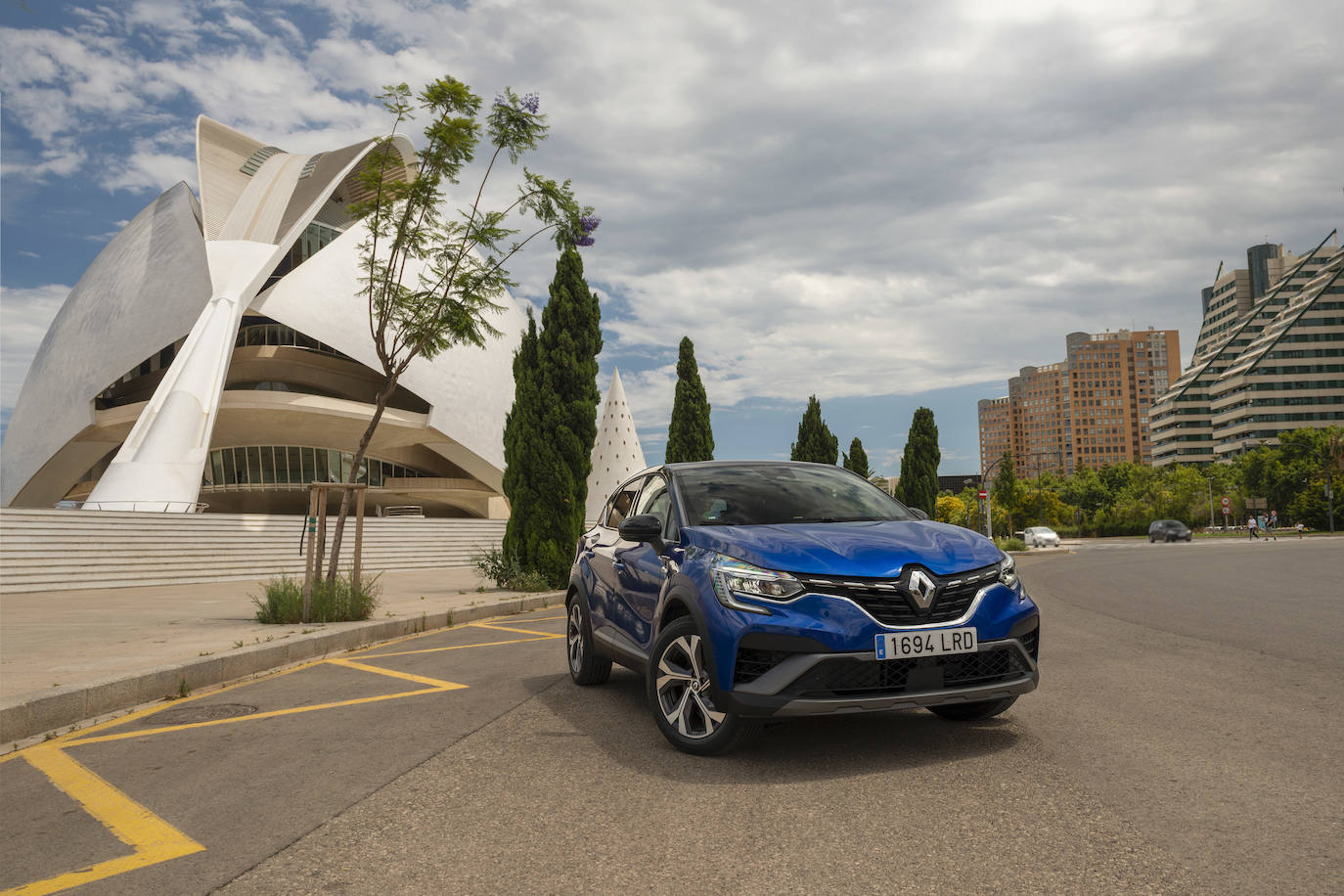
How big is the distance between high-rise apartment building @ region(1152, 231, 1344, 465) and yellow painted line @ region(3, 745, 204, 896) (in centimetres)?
13274

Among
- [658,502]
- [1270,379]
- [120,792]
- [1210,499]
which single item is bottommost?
[120,792]

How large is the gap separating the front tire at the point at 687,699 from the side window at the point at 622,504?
191 cm

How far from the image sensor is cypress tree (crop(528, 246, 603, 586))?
17147mm

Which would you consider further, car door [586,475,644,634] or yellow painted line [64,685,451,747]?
car door [586,475,644,634]

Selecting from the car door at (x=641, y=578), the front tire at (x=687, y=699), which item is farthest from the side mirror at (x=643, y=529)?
the front tire at (x=687, y=699)

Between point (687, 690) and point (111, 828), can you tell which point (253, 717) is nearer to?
point (111, 828)

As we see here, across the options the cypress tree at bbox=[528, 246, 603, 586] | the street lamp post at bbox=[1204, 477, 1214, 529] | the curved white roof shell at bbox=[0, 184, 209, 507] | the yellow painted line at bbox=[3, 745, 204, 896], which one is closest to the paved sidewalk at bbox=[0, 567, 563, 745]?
the yellow painted line at bbox=[3, 745, 204, 896]

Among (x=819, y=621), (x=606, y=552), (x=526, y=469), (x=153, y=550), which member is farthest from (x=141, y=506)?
(x=819, y=621)

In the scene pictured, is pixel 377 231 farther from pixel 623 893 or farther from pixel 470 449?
pixel 470 449

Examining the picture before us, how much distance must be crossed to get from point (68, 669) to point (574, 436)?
36.9 ft

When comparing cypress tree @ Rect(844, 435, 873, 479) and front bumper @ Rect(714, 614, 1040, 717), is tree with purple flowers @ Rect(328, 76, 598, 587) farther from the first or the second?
cypress tree @ Rect(844, 435, 873, 479)

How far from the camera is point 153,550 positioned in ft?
72.1

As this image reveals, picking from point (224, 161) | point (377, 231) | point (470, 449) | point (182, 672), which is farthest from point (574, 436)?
point (224, 161)

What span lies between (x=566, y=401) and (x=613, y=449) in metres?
25.7
